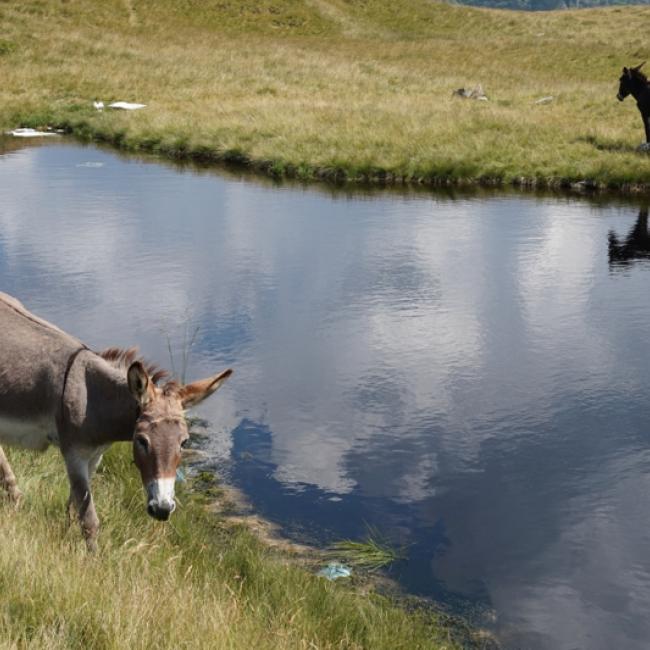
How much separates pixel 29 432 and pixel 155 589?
165cm

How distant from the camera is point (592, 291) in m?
17.9

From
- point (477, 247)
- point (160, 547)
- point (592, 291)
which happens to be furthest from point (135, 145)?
point (160, 547)

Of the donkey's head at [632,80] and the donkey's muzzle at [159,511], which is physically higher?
the donkey's head at [632,80]

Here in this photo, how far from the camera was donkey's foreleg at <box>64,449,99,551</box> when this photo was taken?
720cm

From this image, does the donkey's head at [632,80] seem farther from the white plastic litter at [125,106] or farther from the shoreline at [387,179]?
the white plastic litter at [125,106]

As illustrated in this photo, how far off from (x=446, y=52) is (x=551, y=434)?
180 ft

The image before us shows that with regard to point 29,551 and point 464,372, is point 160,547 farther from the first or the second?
point 464,372

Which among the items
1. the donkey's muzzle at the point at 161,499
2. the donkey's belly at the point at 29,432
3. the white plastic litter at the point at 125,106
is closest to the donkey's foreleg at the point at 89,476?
the donkey's belly at the point at 29,432

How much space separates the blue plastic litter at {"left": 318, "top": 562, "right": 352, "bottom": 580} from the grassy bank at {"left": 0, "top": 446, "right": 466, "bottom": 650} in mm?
187

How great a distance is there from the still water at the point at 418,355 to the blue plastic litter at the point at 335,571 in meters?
0.48

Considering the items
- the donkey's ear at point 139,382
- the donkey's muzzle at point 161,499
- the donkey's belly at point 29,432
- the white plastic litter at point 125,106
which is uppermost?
the white plastic litter at point 125,106

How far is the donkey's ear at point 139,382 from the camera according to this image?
6332 mm

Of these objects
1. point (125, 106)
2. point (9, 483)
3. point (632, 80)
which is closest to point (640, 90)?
point (632, 80)

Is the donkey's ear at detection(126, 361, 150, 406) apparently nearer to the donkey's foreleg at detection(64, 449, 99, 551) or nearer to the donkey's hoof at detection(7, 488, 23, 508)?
the donkey's foreleg at detection(64, 449, 99, 551)
